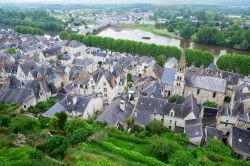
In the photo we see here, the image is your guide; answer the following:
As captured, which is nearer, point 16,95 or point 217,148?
point 217,148

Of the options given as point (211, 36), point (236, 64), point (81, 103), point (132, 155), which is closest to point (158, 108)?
point (132, 155)

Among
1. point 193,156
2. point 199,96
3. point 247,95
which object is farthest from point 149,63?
point 193,156

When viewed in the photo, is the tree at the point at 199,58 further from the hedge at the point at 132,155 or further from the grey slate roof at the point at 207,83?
the hedge at the point at 132,155

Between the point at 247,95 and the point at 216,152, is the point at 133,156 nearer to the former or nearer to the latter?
the point at 216,152

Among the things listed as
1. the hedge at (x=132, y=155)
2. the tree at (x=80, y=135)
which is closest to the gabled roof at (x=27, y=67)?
the tree at (x=80, y=135)

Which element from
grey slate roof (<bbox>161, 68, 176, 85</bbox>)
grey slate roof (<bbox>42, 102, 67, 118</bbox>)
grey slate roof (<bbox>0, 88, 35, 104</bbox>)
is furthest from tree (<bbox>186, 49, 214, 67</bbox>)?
grey slate roof (<bbox>0, 88, 35, 104</bbox>)

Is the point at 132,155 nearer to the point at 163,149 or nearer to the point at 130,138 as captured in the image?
the point at 163,149
